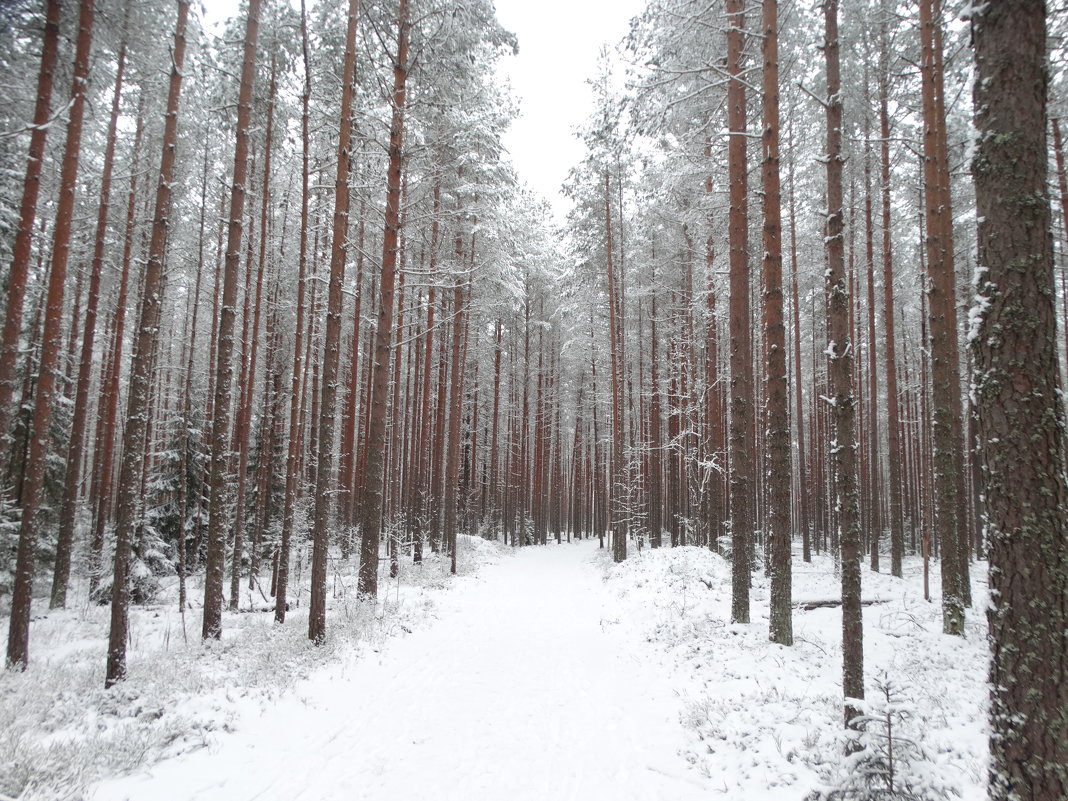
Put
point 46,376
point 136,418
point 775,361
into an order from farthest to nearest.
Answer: point 46,376, point 775,361, point 136,418

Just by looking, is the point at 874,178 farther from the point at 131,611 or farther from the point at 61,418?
the point at 61,418

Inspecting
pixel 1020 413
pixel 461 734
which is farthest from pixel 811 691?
pixel 1020 413

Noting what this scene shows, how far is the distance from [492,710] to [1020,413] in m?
5.77

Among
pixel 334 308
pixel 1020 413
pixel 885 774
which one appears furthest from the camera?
pixel 334 308

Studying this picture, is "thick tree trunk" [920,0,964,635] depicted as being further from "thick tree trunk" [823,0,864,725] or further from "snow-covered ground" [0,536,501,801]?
"snow-covered ground" [0,536,501,801]

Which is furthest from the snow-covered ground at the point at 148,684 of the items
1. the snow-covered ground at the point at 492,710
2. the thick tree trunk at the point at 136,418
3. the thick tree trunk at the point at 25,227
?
the thick tree trunk at the point at 25,227

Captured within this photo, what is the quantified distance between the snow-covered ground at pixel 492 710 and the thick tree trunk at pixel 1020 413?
3.71 ft

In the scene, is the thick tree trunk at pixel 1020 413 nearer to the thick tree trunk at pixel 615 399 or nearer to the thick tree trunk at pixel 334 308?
the thick tree trunk at pixel 334 308

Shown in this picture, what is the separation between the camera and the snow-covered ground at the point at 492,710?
4.31 meters

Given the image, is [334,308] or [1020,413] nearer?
[1020,413]

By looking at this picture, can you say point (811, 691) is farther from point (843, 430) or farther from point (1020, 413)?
point (1020, 413)

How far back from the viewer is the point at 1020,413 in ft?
9.73

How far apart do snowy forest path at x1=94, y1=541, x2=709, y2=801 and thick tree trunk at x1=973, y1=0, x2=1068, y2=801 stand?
239 cm

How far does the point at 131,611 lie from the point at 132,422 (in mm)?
8144
